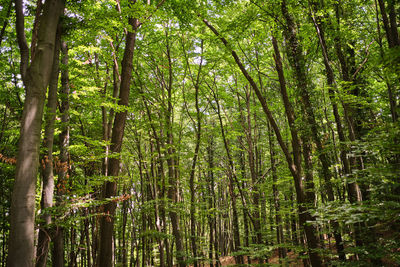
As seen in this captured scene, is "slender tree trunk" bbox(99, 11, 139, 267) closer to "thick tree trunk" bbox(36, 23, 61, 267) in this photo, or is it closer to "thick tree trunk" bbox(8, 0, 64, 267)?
"thick tree trunk" bbox(36, 23, 61, 267)

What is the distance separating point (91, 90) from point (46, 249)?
505cm

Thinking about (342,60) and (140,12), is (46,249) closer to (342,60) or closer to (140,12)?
(140,12)

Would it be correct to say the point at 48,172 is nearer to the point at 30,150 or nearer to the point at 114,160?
the point at 114,160

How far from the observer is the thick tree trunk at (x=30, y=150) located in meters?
3.03

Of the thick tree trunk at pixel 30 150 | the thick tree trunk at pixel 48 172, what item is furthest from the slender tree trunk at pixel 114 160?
the thick tree trunk at pixel 30 150

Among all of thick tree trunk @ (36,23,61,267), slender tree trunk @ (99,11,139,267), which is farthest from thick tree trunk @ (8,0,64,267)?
slender tree trunk @ (99,11,139,267)

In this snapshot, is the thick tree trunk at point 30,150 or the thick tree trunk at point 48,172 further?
the thick tree trunk at point 48,172

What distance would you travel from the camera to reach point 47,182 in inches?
228

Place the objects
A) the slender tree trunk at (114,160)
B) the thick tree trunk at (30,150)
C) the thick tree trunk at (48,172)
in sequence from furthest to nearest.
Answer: the slender tree trunk at (114,160) < the thick tree trunk at (48,172) < the thick tree trunk at (30,150)

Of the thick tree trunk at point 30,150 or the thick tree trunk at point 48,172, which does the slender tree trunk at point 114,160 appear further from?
the thick tree trunk at point 30,150

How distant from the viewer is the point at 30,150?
3.23 m

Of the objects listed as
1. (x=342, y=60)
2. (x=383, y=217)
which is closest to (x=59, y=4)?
(x=383, y=217)

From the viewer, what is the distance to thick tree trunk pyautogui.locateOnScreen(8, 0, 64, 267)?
9.95 feet

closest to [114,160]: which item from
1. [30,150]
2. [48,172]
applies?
[48,172]
